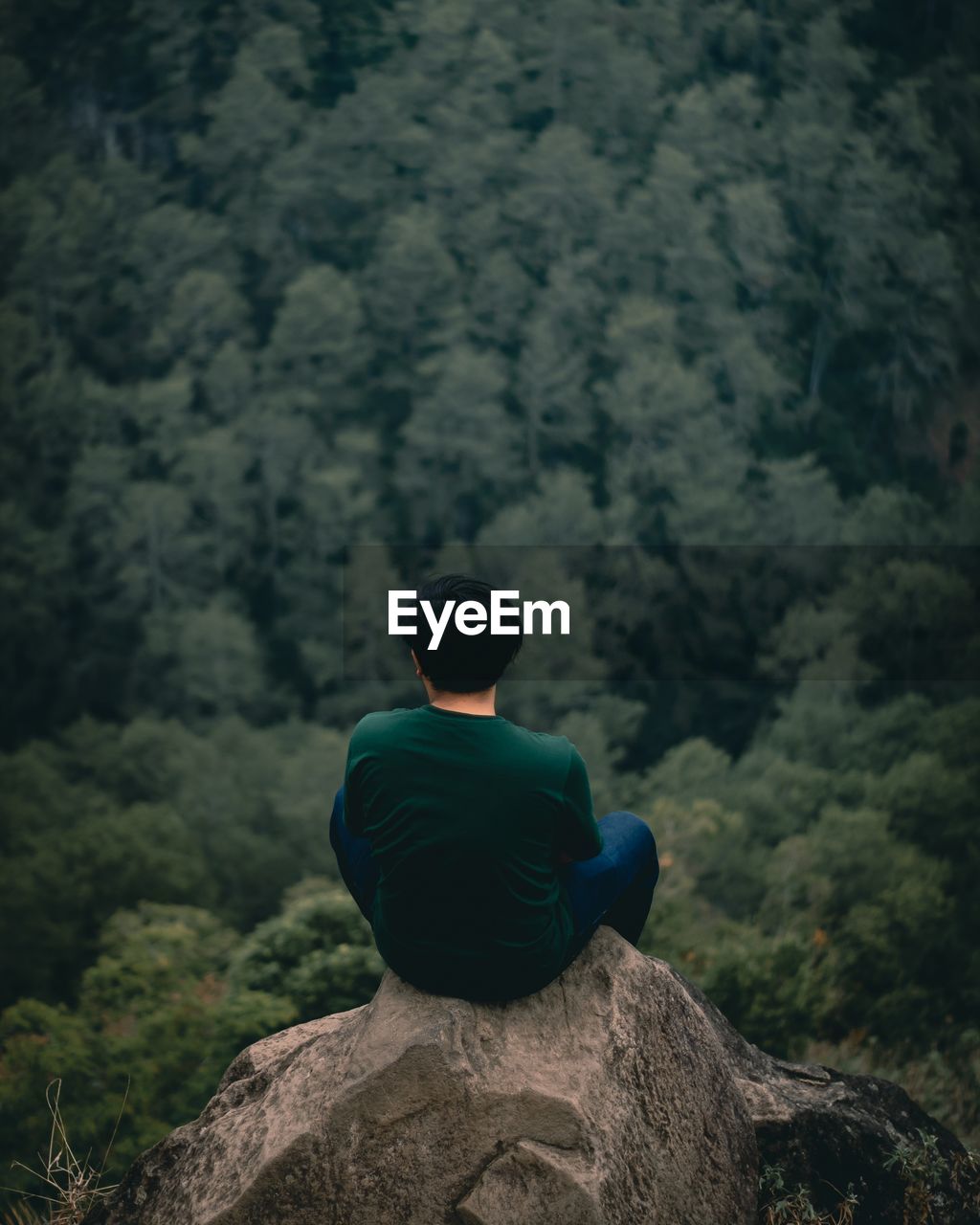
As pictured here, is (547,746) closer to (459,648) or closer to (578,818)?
(578,818)

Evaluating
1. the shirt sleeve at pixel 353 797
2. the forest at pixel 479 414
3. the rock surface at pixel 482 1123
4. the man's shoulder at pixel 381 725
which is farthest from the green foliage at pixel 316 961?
the forest at pixel 479 414

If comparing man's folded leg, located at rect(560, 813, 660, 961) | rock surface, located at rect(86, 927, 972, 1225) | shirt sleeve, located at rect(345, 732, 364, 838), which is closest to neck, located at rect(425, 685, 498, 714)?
shirt sleeve, located at rect(345, 732, 364, 838)

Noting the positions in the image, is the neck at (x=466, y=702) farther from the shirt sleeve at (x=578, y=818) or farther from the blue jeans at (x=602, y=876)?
the blue jeans at (x=602, y=876)

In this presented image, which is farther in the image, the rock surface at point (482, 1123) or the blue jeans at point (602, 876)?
the blue jeans at point (602, 876)

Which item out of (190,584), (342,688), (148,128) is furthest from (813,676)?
(148,128)

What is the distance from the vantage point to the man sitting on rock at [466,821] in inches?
95.2

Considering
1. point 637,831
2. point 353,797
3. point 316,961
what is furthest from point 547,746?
point 316,961

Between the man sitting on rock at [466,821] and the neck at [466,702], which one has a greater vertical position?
the neck at [466,702]

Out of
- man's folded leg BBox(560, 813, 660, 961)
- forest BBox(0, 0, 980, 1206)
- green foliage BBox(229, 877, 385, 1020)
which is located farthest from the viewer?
forest BBox(0, 0, 980, 1206)

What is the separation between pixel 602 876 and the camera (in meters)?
2.75

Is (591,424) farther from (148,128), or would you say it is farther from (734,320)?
(148,128)

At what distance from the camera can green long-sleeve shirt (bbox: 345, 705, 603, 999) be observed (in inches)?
95.1

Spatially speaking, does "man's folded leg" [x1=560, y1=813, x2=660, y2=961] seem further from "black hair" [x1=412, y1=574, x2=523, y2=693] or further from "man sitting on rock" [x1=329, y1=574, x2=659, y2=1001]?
"black hair" [x1=412, y1=574, x2=523, y2=693]

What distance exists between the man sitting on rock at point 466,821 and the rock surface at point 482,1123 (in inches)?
5.9
